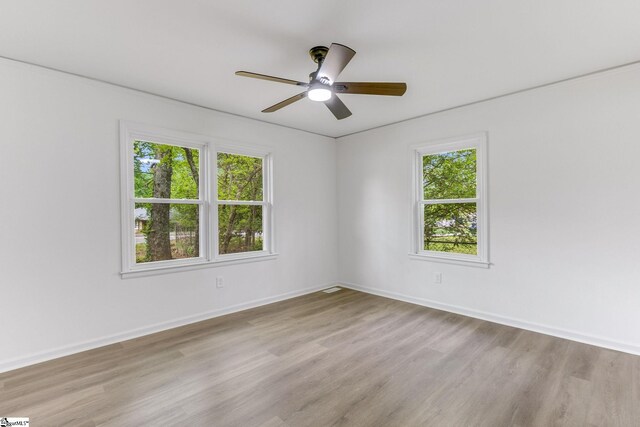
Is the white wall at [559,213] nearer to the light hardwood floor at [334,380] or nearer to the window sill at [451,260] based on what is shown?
the window sill at [451,260]

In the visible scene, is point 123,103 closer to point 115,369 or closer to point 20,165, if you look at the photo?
point 20,165

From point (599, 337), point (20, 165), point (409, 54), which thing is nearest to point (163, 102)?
point (20, 165)

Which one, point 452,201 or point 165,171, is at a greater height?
point 165,171

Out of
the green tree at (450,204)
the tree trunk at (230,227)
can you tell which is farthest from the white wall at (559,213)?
the tree trunk at (230,227)

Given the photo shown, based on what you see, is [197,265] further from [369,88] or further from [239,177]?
[369,88]

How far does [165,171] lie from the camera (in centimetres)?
356

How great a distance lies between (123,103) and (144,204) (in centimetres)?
104

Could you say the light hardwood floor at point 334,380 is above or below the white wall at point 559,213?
below

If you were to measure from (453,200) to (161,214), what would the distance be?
3530mm

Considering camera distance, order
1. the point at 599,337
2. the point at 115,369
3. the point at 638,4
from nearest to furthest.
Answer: the point at 638,4 → the point at 115,369 → the point at 599,337

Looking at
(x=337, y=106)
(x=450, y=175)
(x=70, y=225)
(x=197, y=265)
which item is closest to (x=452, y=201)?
(x=450, y=175)

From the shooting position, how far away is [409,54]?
8.42 ft

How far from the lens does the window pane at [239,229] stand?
4.03 metres

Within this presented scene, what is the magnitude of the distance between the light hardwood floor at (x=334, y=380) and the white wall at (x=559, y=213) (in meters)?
0.32
